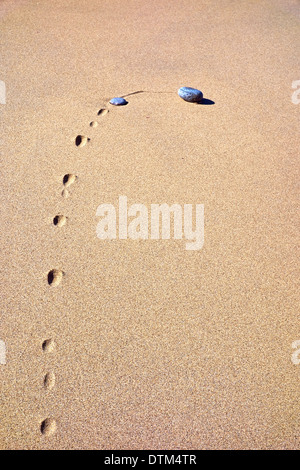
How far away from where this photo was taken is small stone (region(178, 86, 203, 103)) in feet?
10.3

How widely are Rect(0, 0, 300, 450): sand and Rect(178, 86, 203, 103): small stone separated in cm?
6

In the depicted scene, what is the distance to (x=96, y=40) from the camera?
12.5ft

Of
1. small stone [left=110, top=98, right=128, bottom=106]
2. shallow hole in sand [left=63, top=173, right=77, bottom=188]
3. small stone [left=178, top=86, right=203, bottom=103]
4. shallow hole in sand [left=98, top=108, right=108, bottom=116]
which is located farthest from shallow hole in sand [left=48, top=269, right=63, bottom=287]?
small stone [left=178, top=86, right=203, bottom=103]

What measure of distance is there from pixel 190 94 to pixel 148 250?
4.78 ft

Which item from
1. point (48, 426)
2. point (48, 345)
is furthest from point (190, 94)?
point (48, 426)

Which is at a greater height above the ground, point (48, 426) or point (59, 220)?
point (59, 220)

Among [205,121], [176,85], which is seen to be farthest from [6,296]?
[176,85]

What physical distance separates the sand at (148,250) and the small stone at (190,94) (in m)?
0.06

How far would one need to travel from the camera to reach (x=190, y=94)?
3.16 meters

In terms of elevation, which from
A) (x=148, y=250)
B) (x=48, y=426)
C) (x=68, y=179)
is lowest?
(x=48, y=426)

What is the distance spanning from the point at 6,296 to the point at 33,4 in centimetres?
350

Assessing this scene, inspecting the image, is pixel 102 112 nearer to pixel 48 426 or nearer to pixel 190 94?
pixel 190 94

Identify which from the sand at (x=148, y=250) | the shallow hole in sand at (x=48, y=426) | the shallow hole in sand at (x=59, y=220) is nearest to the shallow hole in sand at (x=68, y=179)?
the sand at (x=148, y=250)
